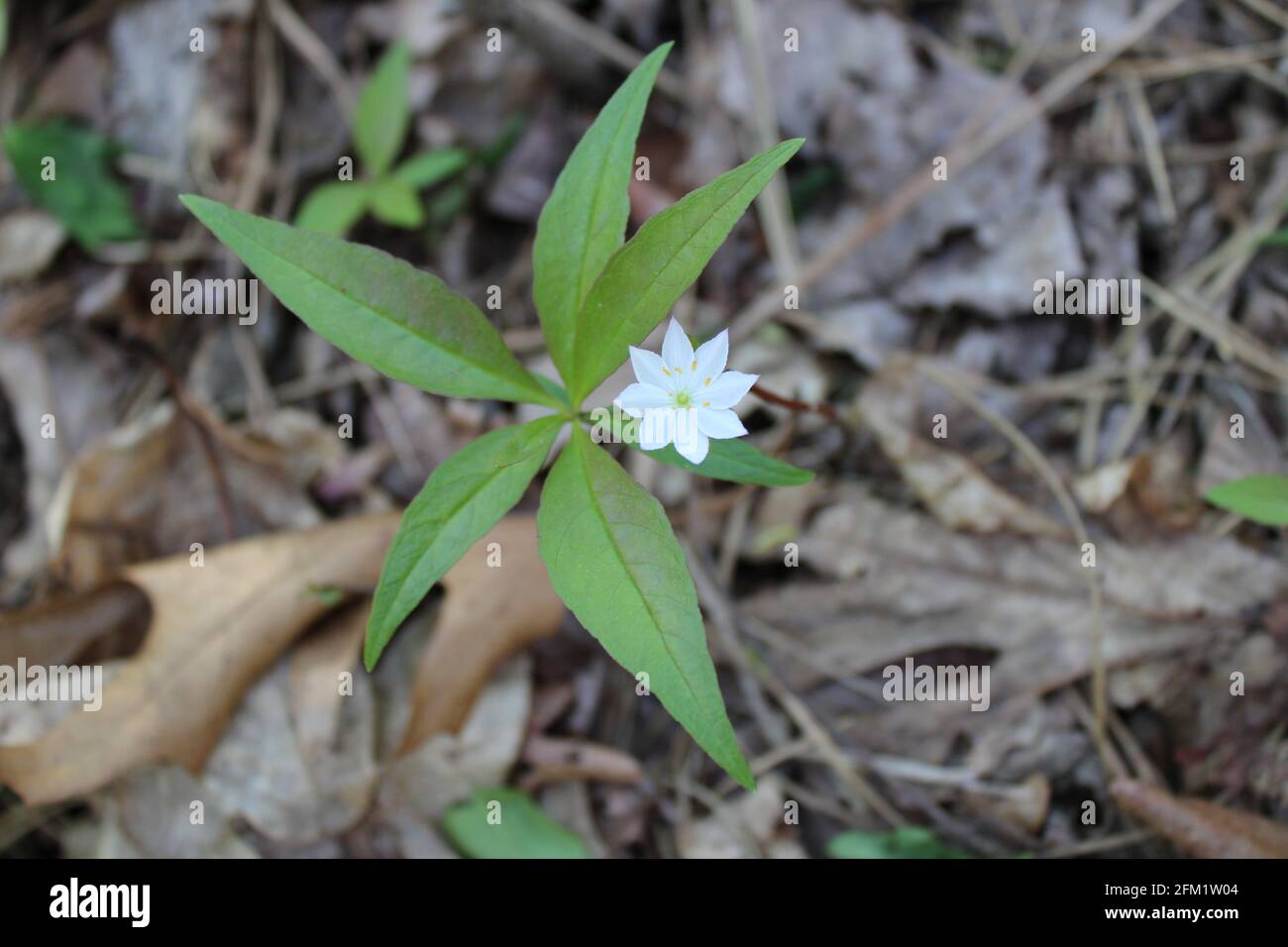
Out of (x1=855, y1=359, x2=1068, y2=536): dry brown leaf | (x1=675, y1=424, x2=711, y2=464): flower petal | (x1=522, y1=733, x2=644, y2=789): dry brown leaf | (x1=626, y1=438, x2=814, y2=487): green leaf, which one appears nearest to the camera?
(x1=675, y1=424, x2=711, y2=464): flower petal

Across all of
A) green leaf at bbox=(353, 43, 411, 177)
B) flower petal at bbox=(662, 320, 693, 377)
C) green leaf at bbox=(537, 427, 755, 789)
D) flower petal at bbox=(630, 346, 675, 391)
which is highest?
green leaf at bbox=(353, 43, 411, 177)

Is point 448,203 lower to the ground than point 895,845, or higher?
higher

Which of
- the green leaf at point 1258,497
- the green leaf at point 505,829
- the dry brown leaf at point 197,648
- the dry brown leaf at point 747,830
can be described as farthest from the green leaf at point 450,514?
the green leaf at point 1258,497

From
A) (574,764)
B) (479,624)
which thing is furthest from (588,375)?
(574,764)

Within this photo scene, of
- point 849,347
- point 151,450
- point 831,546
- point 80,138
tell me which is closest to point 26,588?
point 151,450

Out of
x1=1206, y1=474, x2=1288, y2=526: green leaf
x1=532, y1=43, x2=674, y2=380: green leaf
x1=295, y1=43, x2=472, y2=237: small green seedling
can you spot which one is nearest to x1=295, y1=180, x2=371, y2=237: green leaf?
x1=295, y1=43, x2=472, y2=237: small green seedling

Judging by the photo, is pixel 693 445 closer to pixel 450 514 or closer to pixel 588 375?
pixel 588 375

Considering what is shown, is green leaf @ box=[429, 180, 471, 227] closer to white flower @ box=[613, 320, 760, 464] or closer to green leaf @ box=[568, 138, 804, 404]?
green leaf @ box=[568, 138, 804, 404]
